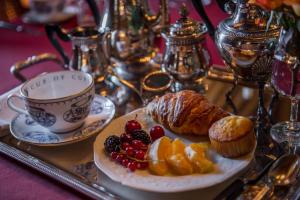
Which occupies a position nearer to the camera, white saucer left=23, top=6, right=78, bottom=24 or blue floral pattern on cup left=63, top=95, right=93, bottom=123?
blue floral pattern on cup left=63, top=95, right=93, bottom=123

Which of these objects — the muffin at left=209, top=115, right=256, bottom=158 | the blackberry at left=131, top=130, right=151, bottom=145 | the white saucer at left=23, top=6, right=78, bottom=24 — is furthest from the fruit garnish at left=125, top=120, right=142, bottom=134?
the white saucer at left=23, top=6, right=78, bottom=24

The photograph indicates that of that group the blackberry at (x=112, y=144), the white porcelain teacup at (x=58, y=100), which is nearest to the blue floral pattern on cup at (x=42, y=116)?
the white porcelain teacup at (x=58, y=100)

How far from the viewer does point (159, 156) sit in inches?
23.8

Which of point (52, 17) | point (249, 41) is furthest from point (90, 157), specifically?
point (52, 17)

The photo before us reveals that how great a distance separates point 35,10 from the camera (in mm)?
1305

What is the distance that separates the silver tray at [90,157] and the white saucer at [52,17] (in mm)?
452

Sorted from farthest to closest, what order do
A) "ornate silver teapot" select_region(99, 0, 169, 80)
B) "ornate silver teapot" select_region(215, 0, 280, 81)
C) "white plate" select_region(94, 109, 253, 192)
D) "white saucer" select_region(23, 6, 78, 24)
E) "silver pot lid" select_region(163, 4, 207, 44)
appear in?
"white saucer" select_region(23, 6, 78, 24) → "ornate silver teapot" select_region(99, 0, 169, 80) → "silver pot lid" select_region(163, 4, 207, 44) → "ornate silver teapot" select_region(215, 0, 280, 81) → "white plate" select_region(94, 109, 253, 192)

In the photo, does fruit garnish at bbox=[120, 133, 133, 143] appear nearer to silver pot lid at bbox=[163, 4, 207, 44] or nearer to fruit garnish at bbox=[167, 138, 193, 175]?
fruit garnish at bbox=[167, 138, 193, 175]

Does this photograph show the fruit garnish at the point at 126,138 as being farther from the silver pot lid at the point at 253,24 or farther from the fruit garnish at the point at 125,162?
the silver pot lid at the point at 253,24

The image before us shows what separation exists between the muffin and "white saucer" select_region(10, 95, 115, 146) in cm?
20

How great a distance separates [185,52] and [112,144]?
240 millimetres

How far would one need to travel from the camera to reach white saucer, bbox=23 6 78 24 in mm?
1261

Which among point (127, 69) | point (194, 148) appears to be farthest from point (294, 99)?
point (127, 69)

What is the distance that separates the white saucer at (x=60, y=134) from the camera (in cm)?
71
